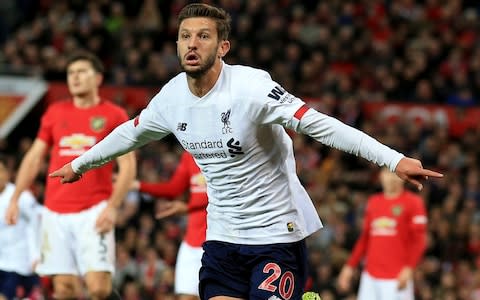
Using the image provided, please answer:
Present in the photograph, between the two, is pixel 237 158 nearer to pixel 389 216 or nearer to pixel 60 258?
pixel 60 258

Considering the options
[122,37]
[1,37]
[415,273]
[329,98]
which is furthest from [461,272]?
[1,37]

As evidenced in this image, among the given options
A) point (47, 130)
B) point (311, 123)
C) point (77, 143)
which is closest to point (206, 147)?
point (311, 123)

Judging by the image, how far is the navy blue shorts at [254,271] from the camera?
6.28m

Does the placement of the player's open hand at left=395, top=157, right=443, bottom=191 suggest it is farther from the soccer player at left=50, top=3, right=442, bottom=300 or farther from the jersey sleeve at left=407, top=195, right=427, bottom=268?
the jersey sleeve at left=407, top=195, right=427, bottom=268

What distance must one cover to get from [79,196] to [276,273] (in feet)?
9.51

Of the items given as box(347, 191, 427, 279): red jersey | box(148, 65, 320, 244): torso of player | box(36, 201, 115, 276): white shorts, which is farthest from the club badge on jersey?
box(347, 191, 427, 279): red jersey

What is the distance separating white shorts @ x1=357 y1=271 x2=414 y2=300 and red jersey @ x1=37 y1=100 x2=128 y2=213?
12.0 ft

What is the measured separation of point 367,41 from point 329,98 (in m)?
2.20

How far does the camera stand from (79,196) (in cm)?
878

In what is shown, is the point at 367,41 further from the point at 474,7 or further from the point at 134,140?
Answer: the point at 134,140

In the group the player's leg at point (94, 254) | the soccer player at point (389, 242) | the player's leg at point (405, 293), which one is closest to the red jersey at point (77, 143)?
the player's leg at point (94, 254)

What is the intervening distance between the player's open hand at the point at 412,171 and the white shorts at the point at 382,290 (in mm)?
5581

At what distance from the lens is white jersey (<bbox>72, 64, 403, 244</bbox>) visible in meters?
6.16

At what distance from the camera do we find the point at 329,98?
59.0ft
